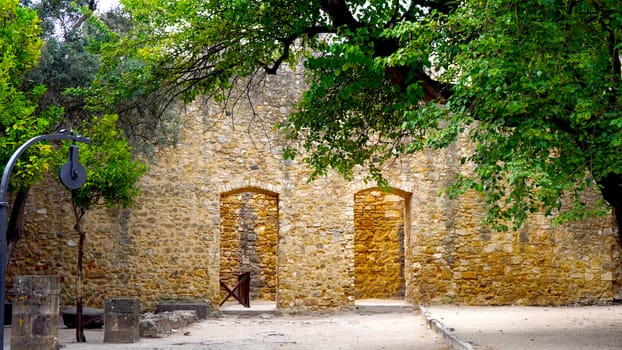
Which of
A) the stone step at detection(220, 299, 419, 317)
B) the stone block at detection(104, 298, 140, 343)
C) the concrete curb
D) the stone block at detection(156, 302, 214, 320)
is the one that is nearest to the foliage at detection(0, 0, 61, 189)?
the stone block at detection(104, 298, 140, 343)

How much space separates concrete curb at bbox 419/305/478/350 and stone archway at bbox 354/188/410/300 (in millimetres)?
4390

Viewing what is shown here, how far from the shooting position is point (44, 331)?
8.27 meters

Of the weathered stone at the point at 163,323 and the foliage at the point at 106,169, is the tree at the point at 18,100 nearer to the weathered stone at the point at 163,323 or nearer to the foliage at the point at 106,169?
the foliage at the point at 106,169

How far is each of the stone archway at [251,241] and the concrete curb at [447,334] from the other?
17.9 feet

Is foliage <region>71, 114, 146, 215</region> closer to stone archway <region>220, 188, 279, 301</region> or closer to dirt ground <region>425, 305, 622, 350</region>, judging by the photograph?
dirt ground <region>425, 305, 622, 350</region>

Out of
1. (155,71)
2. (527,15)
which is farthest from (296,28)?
(527,15)

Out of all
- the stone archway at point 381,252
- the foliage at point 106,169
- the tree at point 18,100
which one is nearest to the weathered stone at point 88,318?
the foliage at point 106,169

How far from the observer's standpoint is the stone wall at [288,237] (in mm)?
14102

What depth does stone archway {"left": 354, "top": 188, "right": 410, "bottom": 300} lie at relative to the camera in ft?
56.3

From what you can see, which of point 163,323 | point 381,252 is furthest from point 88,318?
point 381,252

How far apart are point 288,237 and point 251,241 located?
116 inches

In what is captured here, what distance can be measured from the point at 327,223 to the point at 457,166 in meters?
3.03

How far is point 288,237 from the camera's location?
1455cm

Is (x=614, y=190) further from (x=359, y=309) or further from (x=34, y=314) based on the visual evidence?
(x=359, y=309)
